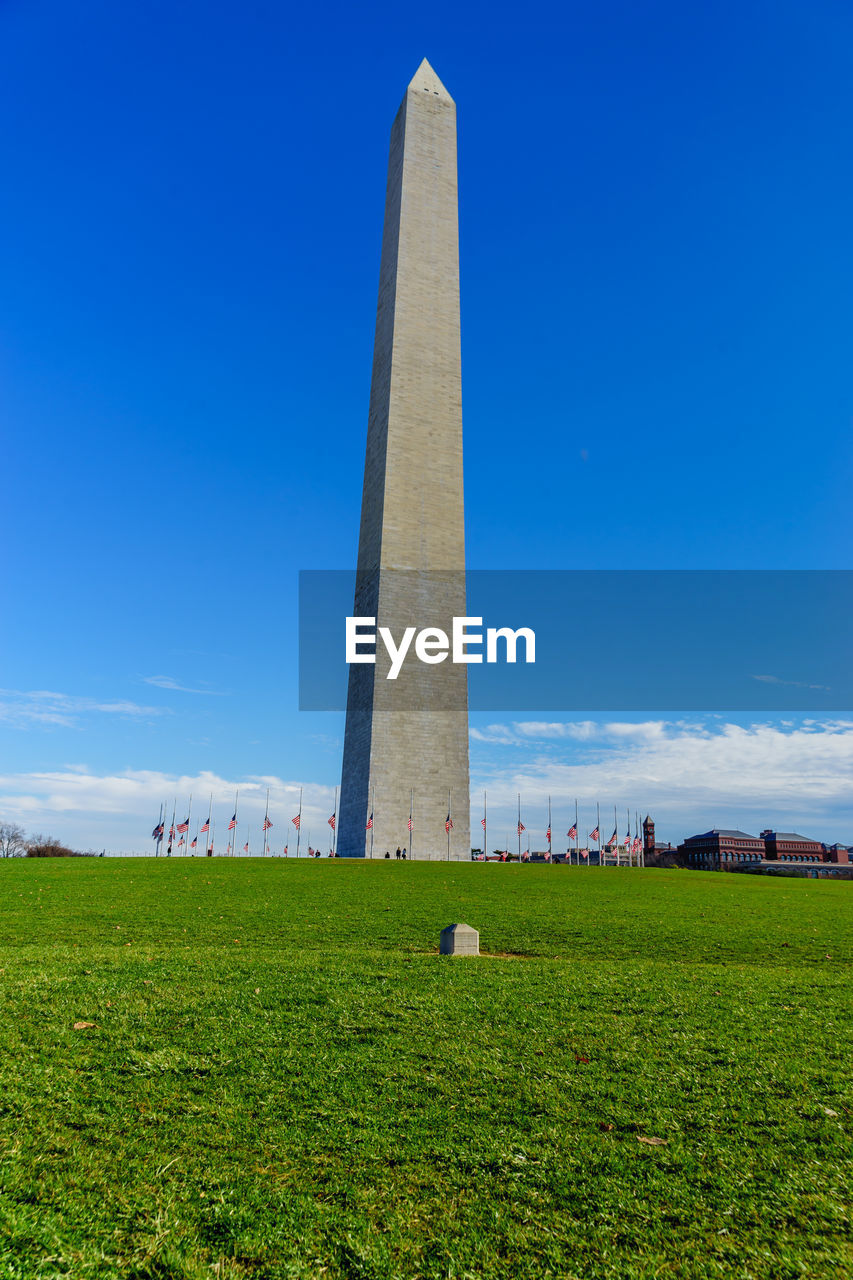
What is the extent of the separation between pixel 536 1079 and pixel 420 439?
165ft

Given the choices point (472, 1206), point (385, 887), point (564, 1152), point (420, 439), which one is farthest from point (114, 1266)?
point (420, 439)

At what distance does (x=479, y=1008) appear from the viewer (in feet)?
31.1

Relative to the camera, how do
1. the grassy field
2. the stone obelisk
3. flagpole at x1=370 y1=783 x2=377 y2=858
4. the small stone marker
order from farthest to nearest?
the stone obelisk
flagpole at x1=370 y1=783 x2=377 y2=858
the small stone marker
the grassy field

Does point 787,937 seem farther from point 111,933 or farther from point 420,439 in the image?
point 420,439

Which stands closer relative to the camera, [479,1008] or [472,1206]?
[472,1206]

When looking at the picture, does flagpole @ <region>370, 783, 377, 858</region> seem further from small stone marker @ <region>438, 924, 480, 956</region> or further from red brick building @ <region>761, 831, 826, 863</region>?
red brick building @ <region>761, 831, 826, 863</region>

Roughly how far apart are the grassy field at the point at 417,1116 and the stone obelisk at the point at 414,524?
121ft

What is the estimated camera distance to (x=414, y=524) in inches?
2100

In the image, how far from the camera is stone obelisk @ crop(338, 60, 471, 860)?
50469 millimetres

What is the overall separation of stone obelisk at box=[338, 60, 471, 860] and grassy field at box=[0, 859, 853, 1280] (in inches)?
1457

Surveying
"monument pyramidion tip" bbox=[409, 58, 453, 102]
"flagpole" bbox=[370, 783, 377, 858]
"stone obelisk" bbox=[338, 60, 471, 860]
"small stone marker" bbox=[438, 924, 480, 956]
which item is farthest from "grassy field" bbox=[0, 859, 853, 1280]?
"monument pyramidion tip" bbox=[409, 58, 453, 102]

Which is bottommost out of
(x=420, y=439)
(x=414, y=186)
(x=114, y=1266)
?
(x=114, y=1266)

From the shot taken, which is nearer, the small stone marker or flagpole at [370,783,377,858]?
the small stone marker

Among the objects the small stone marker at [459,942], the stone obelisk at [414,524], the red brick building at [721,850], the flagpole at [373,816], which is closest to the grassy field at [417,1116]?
the small stone marker at [459,942]
